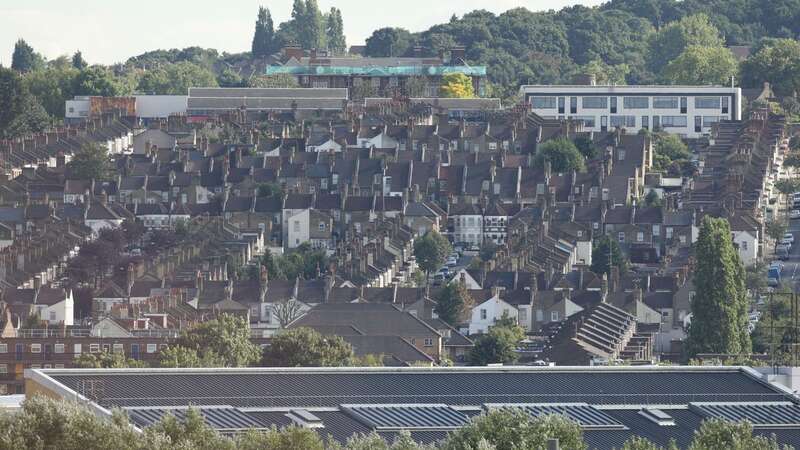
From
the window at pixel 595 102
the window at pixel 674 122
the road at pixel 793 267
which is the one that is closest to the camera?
the road at pixel 793 267

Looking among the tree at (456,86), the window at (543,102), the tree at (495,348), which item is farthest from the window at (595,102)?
the tree at (495,348)

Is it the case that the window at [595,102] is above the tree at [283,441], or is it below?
below

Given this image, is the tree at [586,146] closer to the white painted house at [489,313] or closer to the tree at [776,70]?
the tree at [776,70]

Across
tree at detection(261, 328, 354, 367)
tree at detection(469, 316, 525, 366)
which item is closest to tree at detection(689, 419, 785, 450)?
tree at detection(261, 328, 354, 367)

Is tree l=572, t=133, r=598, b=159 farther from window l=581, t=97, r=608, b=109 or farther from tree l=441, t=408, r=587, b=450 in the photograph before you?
tree l=441, t=408, r=587, b=450

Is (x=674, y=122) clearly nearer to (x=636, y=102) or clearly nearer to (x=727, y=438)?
(x=636, y=102)
